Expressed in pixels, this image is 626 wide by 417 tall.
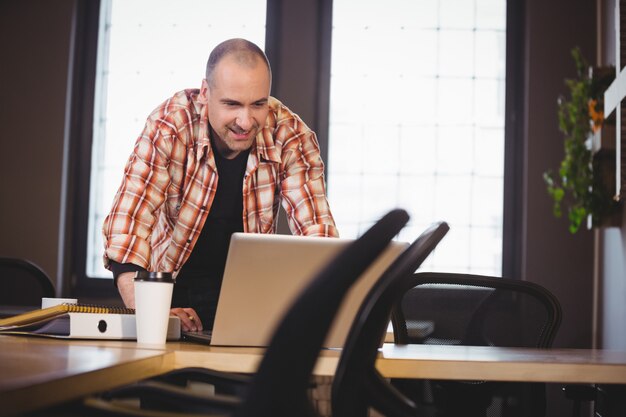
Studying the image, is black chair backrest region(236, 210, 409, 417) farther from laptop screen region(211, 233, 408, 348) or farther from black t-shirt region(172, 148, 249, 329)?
black t-shirt region(172, 148, 249, 329)

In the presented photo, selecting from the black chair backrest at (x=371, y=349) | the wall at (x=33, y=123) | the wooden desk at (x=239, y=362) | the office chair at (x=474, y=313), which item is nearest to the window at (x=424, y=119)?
the wall at (x=33, y=123)

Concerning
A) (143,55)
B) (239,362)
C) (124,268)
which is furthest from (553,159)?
→ (239,362)

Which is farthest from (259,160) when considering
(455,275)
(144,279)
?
(144,279)

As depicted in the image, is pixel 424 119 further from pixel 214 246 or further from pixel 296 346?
pixel 296 346

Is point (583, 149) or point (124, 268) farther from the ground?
point (583, 149)

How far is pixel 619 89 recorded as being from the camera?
2773 mm

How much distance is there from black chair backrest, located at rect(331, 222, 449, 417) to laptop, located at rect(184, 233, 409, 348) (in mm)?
340

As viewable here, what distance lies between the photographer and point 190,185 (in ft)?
7.87

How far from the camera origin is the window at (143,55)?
14.9ft

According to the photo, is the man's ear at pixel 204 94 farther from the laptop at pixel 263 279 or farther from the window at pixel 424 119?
the window at pixel 424 119

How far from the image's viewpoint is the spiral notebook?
1.59 metres

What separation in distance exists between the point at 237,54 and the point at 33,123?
2447mm

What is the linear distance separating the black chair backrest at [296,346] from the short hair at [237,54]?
1805mm

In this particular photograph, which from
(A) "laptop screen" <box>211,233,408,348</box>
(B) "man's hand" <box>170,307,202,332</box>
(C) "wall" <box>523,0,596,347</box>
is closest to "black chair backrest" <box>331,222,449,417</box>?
(A) "laptop screen" <box>211,233,408,348</box>
